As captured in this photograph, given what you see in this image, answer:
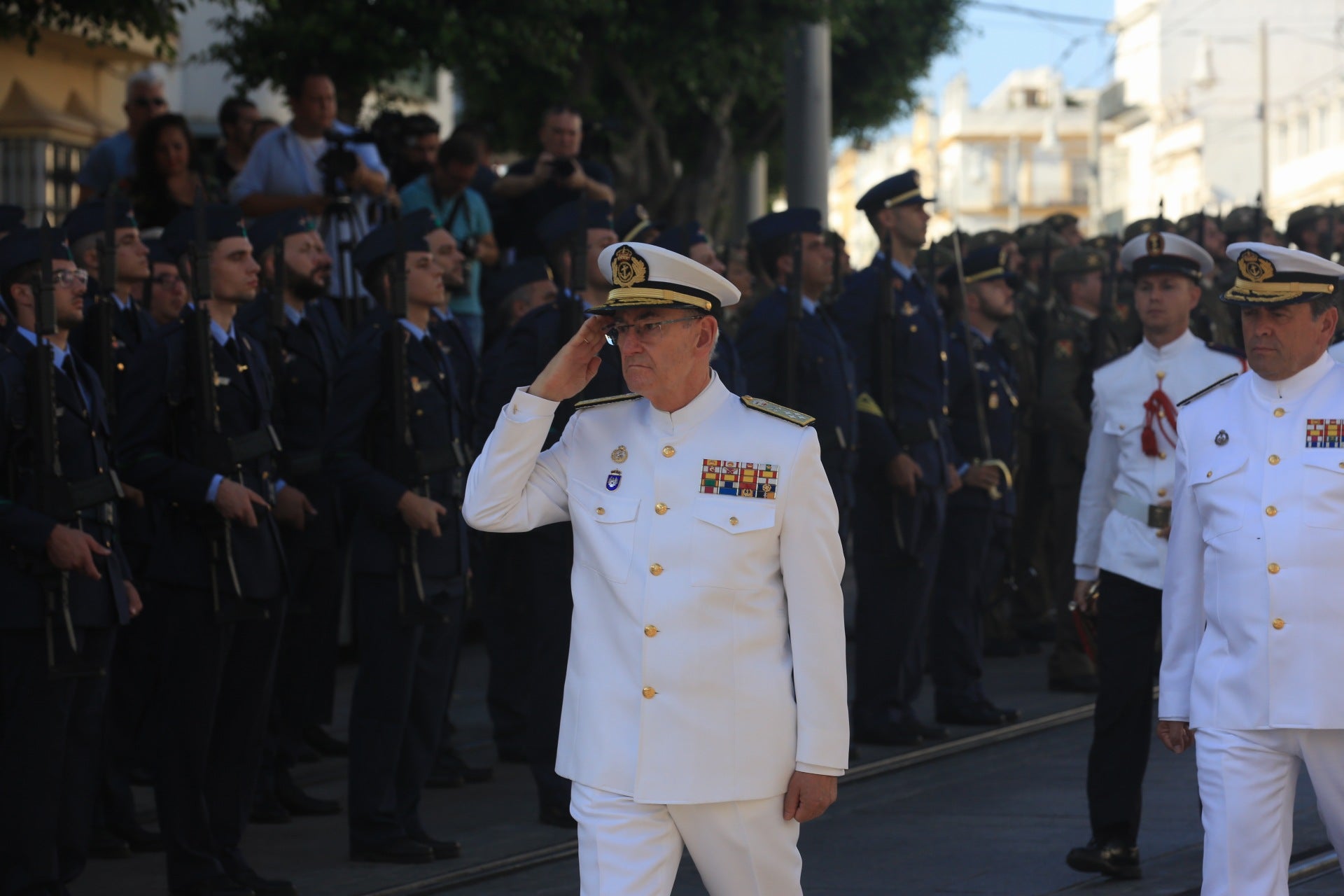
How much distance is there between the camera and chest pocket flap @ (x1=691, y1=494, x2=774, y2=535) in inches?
181

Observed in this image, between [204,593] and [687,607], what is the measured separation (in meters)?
2.72

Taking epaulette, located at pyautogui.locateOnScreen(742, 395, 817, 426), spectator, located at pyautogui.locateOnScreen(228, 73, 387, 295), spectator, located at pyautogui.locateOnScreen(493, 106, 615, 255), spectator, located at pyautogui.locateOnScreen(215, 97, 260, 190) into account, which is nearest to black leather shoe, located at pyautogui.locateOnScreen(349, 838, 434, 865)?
epaulette, located at pyautogui.locateOnScreen(742, 395, 817, 426)

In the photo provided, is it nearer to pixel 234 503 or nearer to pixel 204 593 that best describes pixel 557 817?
pixel 204 593

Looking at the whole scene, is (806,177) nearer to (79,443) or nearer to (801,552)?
(79,443)

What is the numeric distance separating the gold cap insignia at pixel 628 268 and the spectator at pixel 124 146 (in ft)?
25.4

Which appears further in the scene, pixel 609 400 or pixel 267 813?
pixel 267 813

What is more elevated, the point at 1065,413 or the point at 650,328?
the point at 650,328

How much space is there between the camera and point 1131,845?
22.3 feet

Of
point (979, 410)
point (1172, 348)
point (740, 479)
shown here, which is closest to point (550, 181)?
point (979, 410)

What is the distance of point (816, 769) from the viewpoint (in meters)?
4.54

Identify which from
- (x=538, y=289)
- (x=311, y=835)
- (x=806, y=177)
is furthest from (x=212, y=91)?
(x=311, y=835)

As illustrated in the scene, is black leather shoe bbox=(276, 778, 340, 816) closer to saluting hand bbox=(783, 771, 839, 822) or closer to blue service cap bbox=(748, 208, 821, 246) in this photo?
blue service cap bbox=(748, 208, 821, 246)

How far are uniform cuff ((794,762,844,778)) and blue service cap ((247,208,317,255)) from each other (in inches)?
185

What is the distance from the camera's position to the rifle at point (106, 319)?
7559mm
